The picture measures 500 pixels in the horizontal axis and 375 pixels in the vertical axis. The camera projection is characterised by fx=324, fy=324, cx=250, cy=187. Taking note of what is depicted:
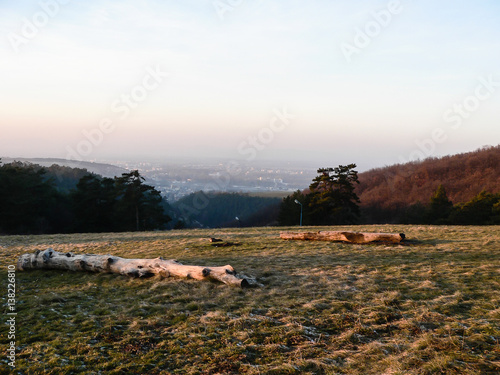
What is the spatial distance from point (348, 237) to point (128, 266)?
389 inches

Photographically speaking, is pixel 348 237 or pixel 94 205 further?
pixel 94 205

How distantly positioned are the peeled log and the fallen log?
7.90 meters

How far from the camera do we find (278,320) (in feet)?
21.3

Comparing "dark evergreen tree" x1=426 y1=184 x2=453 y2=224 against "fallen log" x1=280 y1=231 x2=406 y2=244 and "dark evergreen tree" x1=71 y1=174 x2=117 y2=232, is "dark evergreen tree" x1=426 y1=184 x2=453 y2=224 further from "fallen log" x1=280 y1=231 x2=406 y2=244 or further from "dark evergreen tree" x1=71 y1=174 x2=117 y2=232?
"dark evergreen tree" x1=71 y1=174 x2=117 y2=232

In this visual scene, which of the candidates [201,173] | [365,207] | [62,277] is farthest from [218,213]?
[62,277]

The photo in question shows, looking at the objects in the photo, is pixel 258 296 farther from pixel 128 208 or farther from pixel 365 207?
pixel 365 207

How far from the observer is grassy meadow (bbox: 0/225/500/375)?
16.3 ft

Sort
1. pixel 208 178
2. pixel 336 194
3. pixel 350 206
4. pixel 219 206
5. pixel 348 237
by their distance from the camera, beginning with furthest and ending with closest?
pixel 219 206, pixel 208 178, pixel 350 206, pixel 336 194, pixel 348 237

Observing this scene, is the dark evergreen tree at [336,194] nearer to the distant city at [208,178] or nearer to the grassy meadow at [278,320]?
the grassy meadow at [278,320]

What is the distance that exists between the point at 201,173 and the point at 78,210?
364ft

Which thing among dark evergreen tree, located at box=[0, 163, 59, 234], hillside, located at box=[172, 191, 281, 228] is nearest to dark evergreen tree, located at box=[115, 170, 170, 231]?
dark evergreen tree, located at box=[0, 163, 59, 234]

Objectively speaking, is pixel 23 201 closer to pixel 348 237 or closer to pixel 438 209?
pixel 348 237

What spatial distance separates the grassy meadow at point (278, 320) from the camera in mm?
4957

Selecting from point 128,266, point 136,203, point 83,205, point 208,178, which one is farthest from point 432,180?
point 128,266
